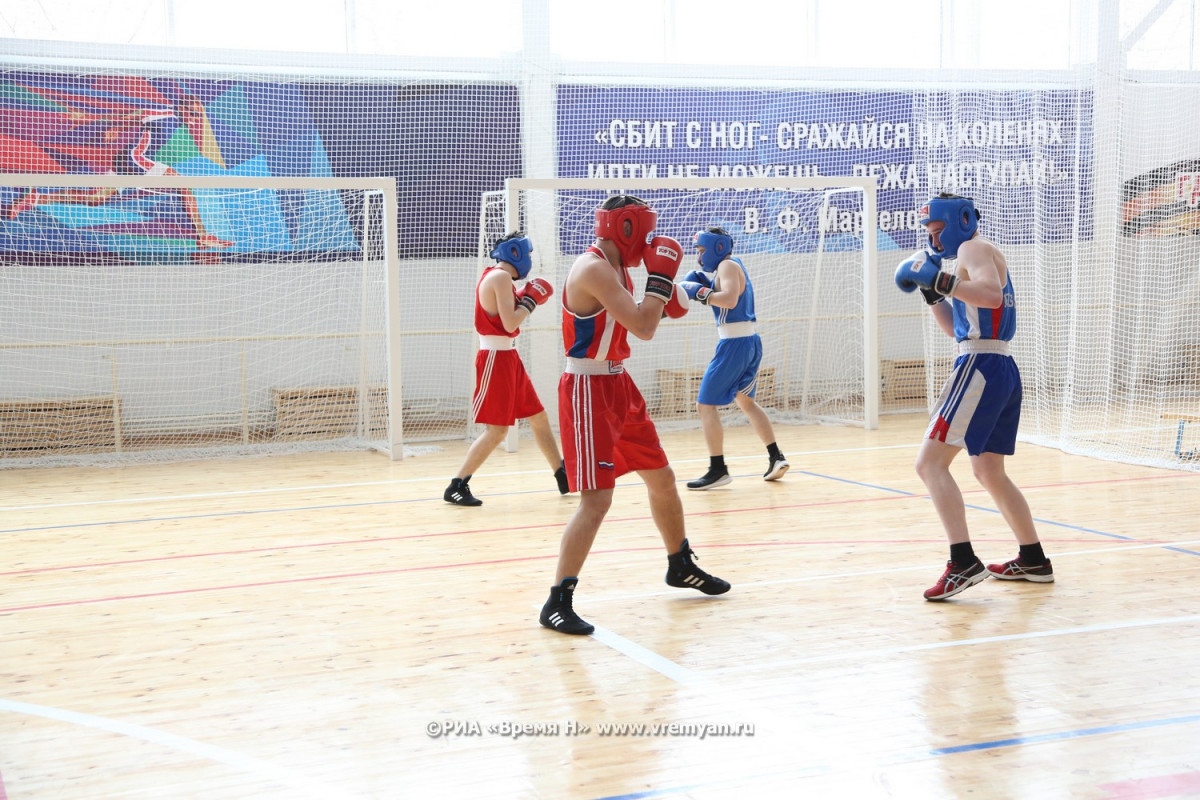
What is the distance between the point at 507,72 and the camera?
11.9 metres

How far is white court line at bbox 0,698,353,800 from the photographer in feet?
9.23

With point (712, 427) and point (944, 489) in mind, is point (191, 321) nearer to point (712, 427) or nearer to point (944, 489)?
point (712, 427)

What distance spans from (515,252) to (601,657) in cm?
335

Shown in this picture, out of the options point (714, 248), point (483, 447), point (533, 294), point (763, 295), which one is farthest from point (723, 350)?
point (763, 295)

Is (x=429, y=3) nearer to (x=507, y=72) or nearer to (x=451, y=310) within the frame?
(x=507, y=72)

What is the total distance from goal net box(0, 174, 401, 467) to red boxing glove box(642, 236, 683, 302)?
20.8ft

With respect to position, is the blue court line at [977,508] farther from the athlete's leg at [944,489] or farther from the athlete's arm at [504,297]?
the athlete's arm at [504,297]

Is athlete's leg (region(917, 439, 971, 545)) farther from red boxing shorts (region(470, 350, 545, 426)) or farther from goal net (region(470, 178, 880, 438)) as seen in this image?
goal net (region(470, 178, 880, 438))

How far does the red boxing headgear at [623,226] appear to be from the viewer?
13.1 feet

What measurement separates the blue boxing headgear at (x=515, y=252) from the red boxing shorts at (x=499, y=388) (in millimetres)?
584

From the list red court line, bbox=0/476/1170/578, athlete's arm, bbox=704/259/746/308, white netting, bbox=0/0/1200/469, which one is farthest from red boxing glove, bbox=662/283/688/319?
white netting, bbox=0/0/1200/469

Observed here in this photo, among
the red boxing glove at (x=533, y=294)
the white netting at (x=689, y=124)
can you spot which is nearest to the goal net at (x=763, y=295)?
the white netting at (x=689, y=124)

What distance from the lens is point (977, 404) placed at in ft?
14.5

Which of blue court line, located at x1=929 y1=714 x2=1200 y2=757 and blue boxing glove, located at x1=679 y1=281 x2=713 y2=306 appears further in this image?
blue boxing glove, located at x1=679 y1=281 x2=713 y2=306
